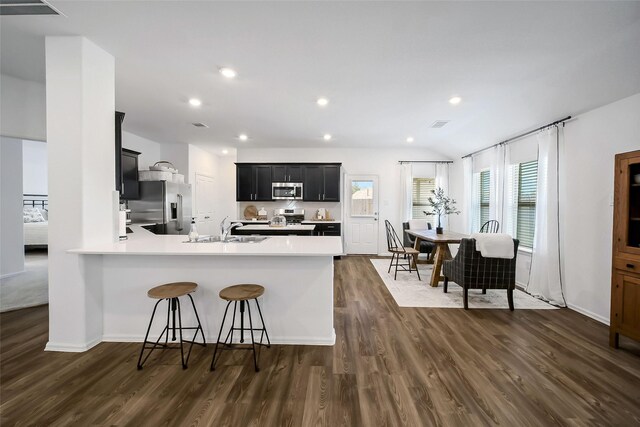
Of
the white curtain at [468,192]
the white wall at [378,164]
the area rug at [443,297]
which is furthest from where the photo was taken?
the white wall at [378,164]

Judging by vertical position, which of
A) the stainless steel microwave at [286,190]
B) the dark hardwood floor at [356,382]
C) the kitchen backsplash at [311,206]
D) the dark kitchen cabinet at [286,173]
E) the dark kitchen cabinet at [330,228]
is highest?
the dark kitchen cabinet at [286,173]

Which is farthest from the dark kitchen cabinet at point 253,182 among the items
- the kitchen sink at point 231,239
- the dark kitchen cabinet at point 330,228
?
the kitchen sink at point 231,239

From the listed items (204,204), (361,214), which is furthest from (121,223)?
(361,214)

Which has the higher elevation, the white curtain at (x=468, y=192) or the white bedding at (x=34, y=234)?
the white curtain at (x=468, y=192)

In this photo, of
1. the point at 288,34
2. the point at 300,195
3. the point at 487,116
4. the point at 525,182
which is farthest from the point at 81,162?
the point at 525,182

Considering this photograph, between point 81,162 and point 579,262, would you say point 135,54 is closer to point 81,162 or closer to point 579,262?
point 81,162

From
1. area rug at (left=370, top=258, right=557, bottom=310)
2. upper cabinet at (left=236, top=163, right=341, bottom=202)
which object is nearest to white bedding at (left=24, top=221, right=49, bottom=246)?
upper cabinet at (left=236, top=163, right=341, bottom=202)

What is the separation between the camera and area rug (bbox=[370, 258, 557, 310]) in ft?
11.5

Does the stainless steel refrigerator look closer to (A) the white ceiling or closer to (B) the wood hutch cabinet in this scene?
(A) the white ceiling

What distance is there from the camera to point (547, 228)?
3.63 metres

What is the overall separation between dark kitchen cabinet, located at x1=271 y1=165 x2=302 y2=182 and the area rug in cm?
314

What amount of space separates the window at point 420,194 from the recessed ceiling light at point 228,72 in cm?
504

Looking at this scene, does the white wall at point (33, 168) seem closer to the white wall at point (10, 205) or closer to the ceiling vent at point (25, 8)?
the white wall at point (10, 205)

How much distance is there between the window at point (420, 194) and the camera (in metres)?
6.70
